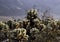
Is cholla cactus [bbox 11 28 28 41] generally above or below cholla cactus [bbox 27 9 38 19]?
below

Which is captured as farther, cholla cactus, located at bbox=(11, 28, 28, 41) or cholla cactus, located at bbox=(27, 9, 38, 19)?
cholla cactus, located at bbox=(27, 9, 38, 19)

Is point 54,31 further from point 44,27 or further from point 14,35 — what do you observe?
point 14,35

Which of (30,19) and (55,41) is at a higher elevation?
(30,19)

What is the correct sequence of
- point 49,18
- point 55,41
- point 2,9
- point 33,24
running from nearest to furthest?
1. point 55,41
2. point 33,24
3. point 49,18
4. point 2,9

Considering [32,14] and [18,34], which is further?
[32,14]

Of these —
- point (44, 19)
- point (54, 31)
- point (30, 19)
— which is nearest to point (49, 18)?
point (44, 19)

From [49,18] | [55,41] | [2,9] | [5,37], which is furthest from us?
[2,9]

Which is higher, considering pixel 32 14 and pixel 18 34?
pixel 32 14

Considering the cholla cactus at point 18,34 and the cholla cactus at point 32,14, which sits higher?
the cholla cactus at point 32,14

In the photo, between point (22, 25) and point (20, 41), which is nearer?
point (20, 41)

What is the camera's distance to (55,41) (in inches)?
502

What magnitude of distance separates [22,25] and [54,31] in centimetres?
248

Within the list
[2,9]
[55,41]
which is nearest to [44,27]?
[55,41]

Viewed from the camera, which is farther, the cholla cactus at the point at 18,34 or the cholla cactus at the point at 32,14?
the cholla cactus at the point at 32,14
